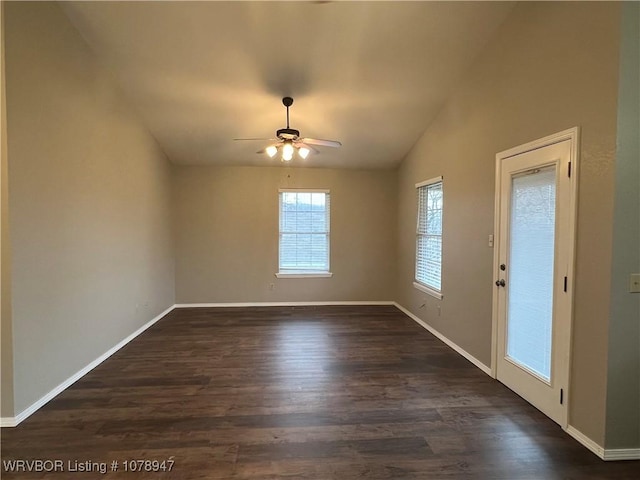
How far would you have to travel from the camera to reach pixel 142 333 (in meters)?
4.55

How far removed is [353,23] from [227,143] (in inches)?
110

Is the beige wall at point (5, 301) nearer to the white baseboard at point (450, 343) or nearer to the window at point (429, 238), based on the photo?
the white baseboard at point (450, 343)

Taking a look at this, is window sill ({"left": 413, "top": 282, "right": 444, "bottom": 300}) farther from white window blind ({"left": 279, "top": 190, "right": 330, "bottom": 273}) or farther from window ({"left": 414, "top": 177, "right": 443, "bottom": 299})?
white window blind ({"left": 279, "top": 190, "right": 330, "bottom": 273})

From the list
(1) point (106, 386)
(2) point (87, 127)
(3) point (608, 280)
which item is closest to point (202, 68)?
(2) point (87, 127)

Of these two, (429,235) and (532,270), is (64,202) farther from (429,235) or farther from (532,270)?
(429,235)

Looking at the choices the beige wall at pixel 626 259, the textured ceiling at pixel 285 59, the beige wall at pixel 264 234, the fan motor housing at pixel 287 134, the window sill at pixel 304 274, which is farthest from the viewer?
the window sill at pixel 304 274

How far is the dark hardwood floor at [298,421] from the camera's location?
6.61 feet

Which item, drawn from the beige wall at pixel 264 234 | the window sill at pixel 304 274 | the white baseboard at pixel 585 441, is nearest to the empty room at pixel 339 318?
the white baseboard at pixel 585 441

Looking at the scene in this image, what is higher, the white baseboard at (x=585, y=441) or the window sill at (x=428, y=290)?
the window sill at (x=428, y=290)

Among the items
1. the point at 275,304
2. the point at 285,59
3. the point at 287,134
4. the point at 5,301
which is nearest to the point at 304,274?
the point at 275,304

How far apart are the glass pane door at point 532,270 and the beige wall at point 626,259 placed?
1.53 ft

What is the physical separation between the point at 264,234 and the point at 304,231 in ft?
2.45

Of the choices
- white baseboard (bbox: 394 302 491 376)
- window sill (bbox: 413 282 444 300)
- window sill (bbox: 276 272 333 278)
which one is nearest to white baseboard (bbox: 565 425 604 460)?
white baseboard (bbox: 394 302 491 376)

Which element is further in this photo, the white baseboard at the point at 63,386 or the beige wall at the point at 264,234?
the beige wall at the point at 264,234
